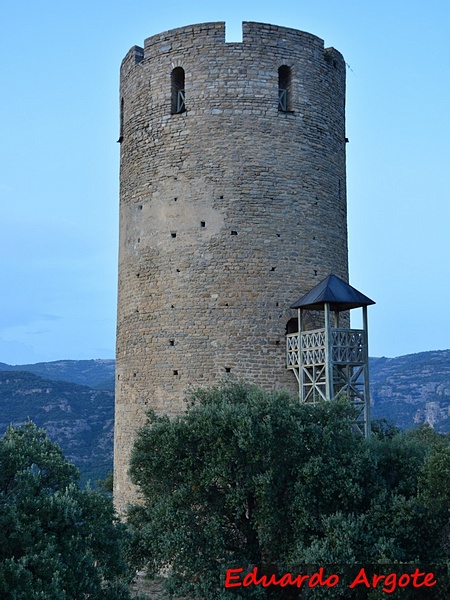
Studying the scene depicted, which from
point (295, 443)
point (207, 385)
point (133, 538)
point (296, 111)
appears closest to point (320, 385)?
point (207, 385)

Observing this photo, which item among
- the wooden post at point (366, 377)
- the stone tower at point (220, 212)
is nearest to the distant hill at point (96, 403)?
the stone tower at point (220, 212)

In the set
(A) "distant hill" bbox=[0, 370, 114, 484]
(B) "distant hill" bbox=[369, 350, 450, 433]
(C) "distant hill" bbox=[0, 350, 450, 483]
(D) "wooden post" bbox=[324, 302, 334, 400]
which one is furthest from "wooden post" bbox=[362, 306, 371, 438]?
(B) "distant hill" bbox=[369, 350, 450, 433]

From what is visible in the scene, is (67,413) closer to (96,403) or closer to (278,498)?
(96,403)

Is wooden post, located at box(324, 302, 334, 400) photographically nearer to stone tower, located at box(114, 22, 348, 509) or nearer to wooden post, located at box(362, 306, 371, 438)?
wooden post, located at box(362, 306, 371, 438)

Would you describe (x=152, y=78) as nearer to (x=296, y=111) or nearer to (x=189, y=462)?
(x=296, y=111)

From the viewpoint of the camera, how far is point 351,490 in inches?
509

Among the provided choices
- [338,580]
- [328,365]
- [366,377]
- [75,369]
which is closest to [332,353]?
[328,365]

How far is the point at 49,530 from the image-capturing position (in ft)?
36.5

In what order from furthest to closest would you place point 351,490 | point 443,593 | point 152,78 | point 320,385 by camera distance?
point 152,78
point 320,385
point 351,490
point 443,593

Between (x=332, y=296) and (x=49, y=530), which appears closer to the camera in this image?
(x=49, y=530)

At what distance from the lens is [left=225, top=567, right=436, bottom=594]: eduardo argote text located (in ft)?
39.0

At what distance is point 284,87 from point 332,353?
24.4ft

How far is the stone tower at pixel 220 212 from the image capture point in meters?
18.0

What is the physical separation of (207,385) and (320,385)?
2670 mm
